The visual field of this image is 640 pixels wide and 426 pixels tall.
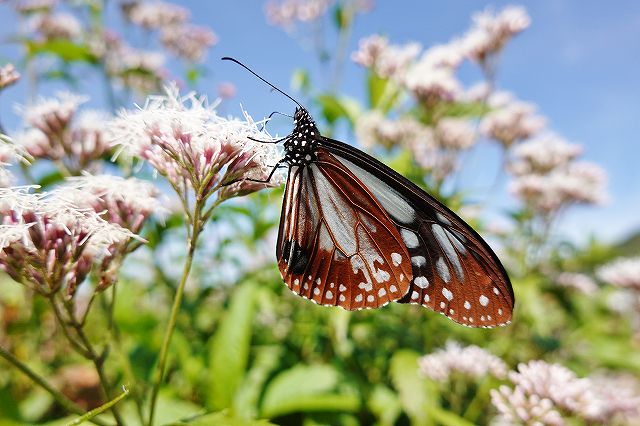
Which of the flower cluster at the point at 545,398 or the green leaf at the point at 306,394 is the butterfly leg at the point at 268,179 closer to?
the green leaf at the point at 306,394

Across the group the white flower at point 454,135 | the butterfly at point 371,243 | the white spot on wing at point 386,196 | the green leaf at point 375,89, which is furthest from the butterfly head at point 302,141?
the white flower at point 454,135

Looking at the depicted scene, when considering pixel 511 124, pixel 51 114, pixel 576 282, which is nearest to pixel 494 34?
pixel 511 124

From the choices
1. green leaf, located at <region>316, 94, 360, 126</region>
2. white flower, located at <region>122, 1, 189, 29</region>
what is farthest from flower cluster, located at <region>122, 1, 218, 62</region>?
green leaf, located at <region>316, 94, 360, 126</region>

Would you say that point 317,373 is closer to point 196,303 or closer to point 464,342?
point 196,303

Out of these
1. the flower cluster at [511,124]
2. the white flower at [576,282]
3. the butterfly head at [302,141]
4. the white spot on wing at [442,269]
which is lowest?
the white spot on wing at [442,269]

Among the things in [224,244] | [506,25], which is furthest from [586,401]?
[506,25]
